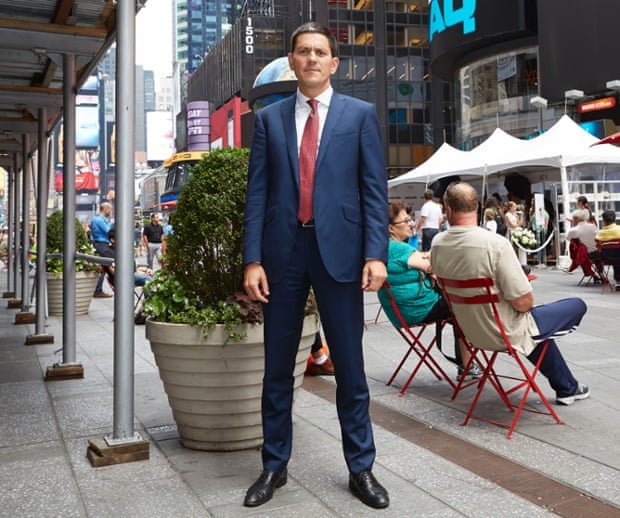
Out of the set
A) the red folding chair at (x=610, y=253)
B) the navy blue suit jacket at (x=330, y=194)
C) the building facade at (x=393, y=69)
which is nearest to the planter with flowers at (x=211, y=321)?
A: the navy blue suit jacket at (x=330, y=194)

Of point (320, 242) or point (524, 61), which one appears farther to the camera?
point (524, 61)

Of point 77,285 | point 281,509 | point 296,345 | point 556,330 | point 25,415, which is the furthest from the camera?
point 77,285

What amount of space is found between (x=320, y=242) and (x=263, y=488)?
1079mm

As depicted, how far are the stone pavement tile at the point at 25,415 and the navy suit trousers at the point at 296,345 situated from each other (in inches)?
66.4

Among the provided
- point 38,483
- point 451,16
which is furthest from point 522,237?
point 451,16

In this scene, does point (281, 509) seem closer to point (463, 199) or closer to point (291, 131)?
point (291, 131)

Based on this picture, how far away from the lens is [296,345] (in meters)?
3.43

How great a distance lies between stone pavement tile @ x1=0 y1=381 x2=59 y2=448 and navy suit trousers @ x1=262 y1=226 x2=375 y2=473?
5.54 feet

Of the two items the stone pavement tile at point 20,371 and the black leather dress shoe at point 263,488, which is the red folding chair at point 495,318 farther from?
the stone pavement tile at point 20,371

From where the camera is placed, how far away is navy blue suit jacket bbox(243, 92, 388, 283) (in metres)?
3.23

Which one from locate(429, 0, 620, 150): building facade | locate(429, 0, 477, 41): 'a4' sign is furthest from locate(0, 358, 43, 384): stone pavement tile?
locate(429, 0, 477, 41): 'a4' sign

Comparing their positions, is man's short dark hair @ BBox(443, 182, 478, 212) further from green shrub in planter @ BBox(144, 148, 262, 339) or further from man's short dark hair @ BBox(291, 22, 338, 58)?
man's short dark hair @ BBox(291, 22, 338, 58)

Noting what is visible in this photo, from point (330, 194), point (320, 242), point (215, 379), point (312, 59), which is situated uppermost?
point (312, 59)

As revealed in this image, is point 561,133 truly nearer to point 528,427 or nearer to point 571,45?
point 571,45
